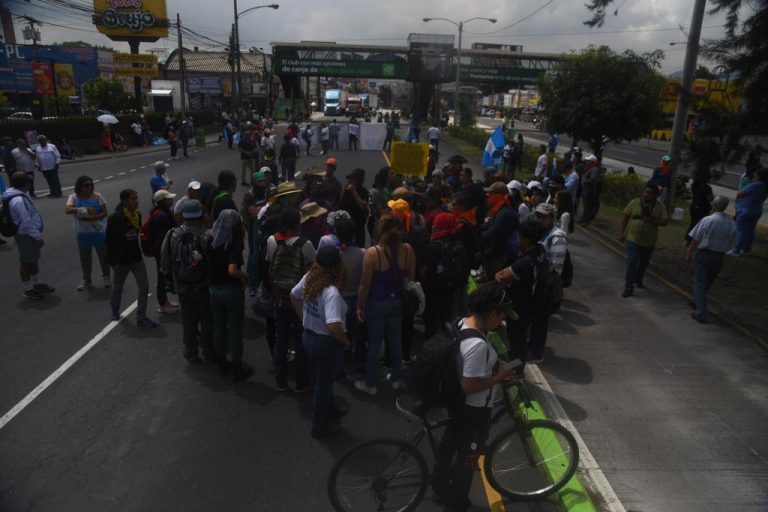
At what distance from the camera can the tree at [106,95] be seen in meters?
43.6

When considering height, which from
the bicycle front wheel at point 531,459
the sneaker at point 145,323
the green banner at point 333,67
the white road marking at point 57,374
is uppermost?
the green banner at point 333,67

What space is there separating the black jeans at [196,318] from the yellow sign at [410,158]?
24.9 feet

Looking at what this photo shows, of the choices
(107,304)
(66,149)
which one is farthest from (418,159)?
(66,149)

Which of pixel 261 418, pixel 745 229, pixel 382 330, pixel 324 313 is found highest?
pixel 324 313

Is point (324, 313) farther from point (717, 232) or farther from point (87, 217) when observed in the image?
point (717, 232)

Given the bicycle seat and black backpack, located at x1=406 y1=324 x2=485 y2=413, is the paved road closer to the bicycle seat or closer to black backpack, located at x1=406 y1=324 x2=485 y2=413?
the bicycle seat

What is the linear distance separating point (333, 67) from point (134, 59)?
75.3ft

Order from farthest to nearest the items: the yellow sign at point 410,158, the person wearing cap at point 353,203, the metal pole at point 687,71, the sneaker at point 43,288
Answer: the yellow sign at point 410,158 → the metal pole at point 687,71 → the person wearing cap at point 353,203 → the sneaker at point 43,288

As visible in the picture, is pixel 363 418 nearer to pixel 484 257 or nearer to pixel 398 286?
pixel 398 286

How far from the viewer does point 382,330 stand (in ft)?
17.5

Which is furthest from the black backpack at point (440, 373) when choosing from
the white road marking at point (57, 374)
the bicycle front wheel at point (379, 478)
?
the white road marking at point (57, 374)

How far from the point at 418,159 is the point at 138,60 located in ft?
110

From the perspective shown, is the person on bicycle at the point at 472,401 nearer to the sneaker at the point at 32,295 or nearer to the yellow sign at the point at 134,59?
the sneaker at the point at 32,295

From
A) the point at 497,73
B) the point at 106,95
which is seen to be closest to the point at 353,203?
the point at 106,95
